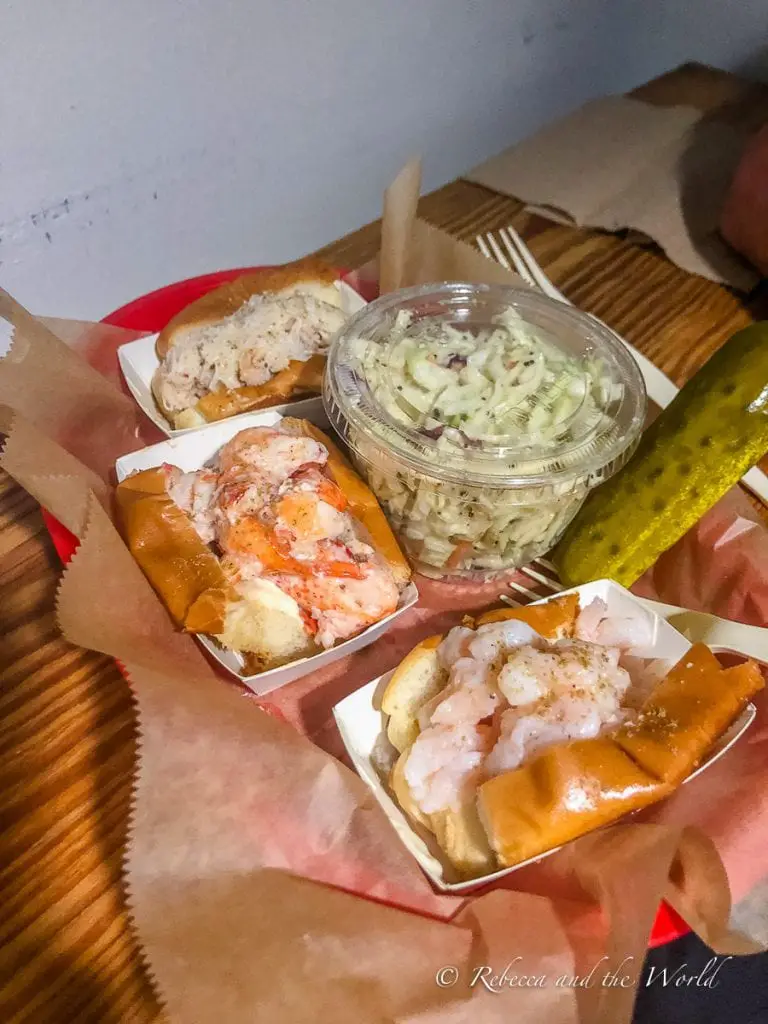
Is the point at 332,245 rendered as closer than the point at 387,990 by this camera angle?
No

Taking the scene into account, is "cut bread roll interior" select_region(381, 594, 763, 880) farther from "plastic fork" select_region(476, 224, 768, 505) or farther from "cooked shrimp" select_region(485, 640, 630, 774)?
"plastic fork" select_region(476, 224, 768, 505)

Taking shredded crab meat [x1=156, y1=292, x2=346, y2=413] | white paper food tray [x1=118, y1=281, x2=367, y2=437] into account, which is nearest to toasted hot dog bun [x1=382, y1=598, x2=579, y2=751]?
white paper food tray [x1=118, y1=281, x2=367, y2=437]

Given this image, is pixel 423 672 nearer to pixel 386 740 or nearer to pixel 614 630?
pixel 386 740

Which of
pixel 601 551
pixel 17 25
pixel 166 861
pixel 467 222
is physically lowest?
pixel 601 551

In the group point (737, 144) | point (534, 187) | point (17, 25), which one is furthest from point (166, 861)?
point (737, 144)

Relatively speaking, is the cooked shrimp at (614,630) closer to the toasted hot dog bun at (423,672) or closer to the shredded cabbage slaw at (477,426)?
the toasted hot dog bun at (423,672)

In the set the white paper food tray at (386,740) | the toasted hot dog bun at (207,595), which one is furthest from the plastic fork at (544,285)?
the toasted hot dog bun at (207,595)

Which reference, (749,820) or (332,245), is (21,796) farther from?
(332,245)
